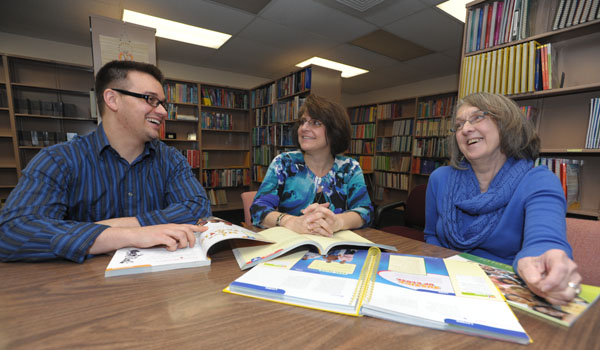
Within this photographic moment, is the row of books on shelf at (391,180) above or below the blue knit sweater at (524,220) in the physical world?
below

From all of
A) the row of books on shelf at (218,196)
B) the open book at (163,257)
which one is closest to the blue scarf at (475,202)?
the open book at (163,257)

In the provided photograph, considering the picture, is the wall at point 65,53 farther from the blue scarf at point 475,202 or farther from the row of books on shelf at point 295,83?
the blue scarf at point 475,202

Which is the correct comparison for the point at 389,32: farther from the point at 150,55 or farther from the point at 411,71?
the point at 150,55

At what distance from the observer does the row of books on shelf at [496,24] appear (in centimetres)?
193

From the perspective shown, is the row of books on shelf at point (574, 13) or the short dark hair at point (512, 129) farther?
the row of books on shelf at point (574, 13)

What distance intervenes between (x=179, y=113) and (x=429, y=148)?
4775 mm

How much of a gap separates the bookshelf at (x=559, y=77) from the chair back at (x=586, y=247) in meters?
1.16

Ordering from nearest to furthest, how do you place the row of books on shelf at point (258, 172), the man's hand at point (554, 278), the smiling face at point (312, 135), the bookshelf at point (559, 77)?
the man's hand at point (554, 278) → the smiling face at point (312, 135) → the bookshelf at point (559, 77) → the row of books on shelf at point (258, 172)

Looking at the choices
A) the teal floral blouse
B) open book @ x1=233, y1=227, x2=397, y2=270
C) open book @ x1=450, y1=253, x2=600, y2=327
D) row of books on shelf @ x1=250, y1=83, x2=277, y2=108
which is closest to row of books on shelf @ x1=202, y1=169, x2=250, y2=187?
row of books on shelf @ x1=250, y1=83, x2=277, y2=108

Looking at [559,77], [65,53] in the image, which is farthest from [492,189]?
[65,53]

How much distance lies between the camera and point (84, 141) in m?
1.15

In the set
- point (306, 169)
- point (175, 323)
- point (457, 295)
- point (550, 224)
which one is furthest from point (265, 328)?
point (306, 169)

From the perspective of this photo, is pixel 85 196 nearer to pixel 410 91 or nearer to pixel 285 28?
pixel 285 28

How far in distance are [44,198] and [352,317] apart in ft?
3.55
